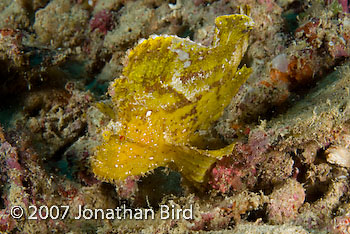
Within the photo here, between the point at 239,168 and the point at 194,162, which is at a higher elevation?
the point at 194,162

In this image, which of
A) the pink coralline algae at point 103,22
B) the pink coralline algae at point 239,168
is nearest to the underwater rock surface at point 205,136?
the pink coralline algae at point 239,168

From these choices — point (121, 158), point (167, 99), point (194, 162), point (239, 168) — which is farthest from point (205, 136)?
point (121, 158)

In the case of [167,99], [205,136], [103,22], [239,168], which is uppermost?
[103,22]

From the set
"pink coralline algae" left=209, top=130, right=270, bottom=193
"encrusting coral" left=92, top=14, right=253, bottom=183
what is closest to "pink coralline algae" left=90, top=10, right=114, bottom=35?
"encrusting coral" left=92, top=14, right=253, bottom=183

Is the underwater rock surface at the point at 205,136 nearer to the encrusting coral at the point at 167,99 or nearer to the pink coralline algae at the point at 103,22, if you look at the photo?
the encrusting coral at the point at 167,99

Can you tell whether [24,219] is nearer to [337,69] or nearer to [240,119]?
[240,119]

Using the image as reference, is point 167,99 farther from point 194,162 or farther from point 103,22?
point 103,22

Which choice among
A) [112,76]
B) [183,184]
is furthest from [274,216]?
[112,76]
